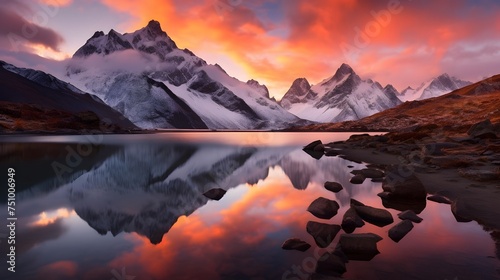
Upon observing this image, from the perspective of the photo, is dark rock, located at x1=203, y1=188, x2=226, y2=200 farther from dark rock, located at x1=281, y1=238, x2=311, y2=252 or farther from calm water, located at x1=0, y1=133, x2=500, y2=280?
dark rock, located at x1=281, y1=238, x2=311, y2=252

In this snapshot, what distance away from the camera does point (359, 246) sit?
11.2 m

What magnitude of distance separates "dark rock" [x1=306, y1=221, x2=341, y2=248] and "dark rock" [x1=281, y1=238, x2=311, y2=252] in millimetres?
654

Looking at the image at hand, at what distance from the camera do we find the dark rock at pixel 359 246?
36.0ft

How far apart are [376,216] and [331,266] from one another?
606 cm

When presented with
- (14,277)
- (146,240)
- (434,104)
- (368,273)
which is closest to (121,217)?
(146,240)

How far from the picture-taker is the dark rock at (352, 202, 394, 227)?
14.6 meters

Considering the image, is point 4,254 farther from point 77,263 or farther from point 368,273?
point 368,273

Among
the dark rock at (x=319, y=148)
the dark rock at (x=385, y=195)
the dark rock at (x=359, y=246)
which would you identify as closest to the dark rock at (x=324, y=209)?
the dark rock at (x=385, y=195)

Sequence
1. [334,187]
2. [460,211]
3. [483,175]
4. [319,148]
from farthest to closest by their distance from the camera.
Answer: [319,148], [334,187], [483,175], [460,211]

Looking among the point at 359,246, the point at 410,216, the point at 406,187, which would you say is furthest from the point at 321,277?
the point at 406,187

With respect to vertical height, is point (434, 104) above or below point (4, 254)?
above

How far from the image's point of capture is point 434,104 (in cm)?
18500

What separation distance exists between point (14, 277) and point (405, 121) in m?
190

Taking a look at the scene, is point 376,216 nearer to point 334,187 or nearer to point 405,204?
point 405,204
